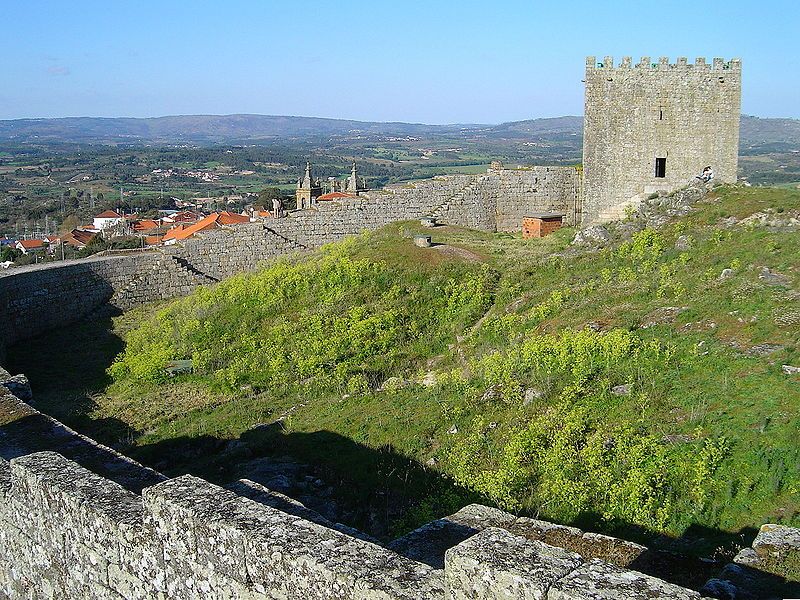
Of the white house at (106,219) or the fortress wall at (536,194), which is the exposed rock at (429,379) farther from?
the white house at (106,219)

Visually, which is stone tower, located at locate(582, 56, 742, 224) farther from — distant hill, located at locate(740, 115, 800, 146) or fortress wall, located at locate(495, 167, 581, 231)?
distant hill, located at locate(740, 115, 800, 146)

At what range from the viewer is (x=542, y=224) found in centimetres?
2414

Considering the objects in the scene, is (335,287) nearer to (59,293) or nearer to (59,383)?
(59,383)

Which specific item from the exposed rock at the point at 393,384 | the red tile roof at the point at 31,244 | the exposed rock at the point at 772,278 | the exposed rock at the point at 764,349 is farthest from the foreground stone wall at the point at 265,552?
the red tile roof at the point at 31,244

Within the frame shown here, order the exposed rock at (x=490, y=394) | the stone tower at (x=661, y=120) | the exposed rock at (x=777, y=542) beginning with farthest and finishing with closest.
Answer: the stone tower at (x=661, y=120) → the exposed rock at (x=490, y=394) → the exposed rock at (x=777, y=542)

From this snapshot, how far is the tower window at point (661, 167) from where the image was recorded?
74.0 feet

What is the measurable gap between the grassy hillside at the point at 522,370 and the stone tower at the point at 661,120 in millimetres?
3120

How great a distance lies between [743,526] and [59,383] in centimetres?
1481

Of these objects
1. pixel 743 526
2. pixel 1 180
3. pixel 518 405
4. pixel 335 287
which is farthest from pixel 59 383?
pixel 1 180

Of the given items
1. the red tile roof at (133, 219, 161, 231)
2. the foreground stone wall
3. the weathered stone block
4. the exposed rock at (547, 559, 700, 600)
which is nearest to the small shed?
the foreground stone wall

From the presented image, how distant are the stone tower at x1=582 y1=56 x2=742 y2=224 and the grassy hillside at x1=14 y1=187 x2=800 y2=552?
312 cm

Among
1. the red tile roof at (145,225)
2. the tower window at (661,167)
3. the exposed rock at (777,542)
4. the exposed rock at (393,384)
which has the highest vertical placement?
the tower window at (661,167)

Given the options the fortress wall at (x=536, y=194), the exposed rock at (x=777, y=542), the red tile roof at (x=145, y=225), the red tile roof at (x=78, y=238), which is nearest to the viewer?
the exposed rock at (x=777, y=542)

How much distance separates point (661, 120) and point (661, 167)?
1314 millimetres
